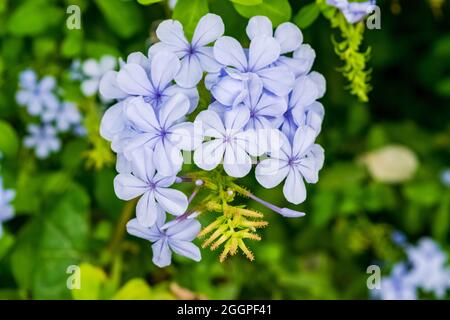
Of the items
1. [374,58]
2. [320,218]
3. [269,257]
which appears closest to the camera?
[269,257]

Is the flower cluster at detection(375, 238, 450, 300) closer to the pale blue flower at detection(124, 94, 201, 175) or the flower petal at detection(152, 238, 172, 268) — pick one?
the flower petal at detection(152, 238, 172, 268)

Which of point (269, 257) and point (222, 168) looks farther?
point (269, 257)

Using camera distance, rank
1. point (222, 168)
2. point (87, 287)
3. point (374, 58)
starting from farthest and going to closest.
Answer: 1. point (374, 58)
2. point (87, 287)
3. point (222, 168)

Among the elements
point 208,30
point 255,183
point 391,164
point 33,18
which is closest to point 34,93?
point 33,18

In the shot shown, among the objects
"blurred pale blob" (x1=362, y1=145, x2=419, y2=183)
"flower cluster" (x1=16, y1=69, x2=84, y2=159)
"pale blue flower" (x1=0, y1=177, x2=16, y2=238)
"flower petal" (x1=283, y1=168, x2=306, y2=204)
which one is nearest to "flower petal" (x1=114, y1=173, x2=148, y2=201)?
"flower petal" (x1=283, y1=168, x2=306, y2=204)
